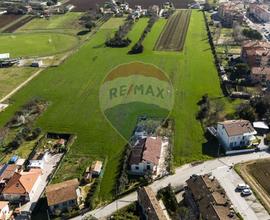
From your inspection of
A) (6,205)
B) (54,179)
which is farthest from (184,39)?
(6,205)

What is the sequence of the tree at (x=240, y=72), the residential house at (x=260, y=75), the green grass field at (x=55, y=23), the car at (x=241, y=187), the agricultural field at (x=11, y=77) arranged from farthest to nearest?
the green grass field at (x=55, y=23) < the agricultural field at (x=11, y=77) < the tree at (x=240, y=72) < the residential house at (x=260, y=75) < the car at (x=241, y=187)

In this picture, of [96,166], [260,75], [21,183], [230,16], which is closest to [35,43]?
[230,16]

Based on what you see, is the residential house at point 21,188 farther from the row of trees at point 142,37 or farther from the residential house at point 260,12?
the residential house at point 260,12

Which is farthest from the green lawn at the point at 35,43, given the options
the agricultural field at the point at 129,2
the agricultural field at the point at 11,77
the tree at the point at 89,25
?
the agricultural field at the point at 129,2

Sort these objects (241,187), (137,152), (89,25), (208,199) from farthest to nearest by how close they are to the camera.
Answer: (89,25), (137,152), (241,187), (208,199)

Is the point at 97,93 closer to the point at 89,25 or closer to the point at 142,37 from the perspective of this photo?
the point at 142,37

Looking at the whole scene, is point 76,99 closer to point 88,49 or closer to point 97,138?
point 97,138
